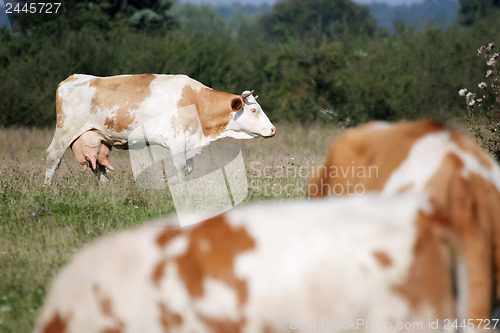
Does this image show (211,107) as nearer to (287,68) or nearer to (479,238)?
(479,238)

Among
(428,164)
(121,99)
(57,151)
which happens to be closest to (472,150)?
(428,164)

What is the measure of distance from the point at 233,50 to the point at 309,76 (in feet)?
9.73

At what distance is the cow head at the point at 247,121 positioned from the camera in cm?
Answer: 947

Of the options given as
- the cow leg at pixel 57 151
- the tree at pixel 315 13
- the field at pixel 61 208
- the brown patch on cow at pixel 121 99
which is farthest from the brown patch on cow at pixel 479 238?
the tree at pixel 315 13

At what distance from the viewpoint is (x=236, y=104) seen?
9383 millimetres

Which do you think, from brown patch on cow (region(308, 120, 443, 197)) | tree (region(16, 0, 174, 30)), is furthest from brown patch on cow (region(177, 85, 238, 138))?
tree (region(16, 0, 174, 30))

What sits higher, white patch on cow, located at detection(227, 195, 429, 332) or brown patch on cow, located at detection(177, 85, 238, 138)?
white patch on cow, located at detection(227, 195, 429, 332)

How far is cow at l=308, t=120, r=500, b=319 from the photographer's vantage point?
2125 millimetres

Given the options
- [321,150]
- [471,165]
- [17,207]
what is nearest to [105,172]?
[17,207]

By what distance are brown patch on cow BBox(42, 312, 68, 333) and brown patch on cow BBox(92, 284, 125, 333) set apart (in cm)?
13

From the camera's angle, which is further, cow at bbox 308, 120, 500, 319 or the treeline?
the treeline

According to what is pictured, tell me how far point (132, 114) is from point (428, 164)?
22.2 feet

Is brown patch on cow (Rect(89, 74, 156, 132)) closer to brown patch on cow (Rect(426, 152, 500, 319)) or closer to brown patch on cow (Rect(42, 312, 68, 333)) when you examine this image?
brown patch on cow (Rect(426, 152, 500, 319))

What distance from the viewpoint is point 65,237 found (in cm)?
536
